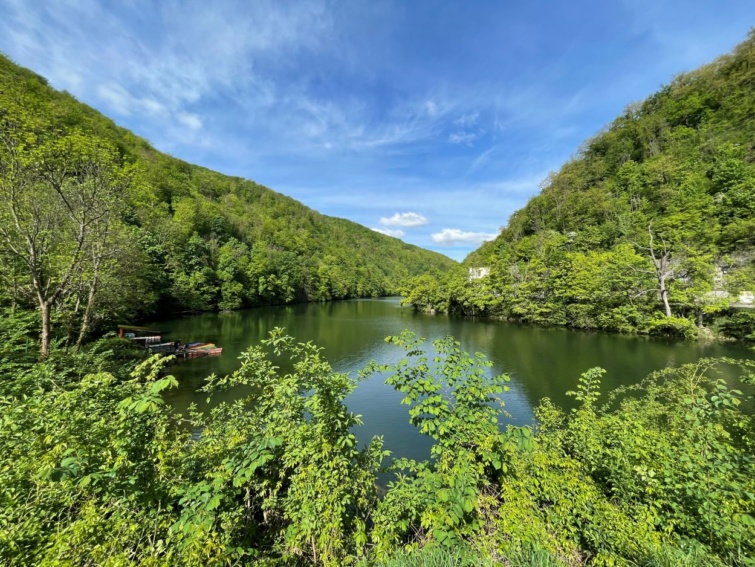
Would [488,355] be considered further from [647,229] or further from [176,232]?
[176,232]

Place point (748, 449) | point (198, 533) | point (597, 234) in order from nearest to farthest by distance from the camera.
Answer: point (198, 533) → point (748, 449) → point (597, 234)

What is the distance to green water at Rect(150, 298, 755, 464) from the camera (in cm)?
1136

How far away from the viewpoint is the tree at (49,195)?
8.08m

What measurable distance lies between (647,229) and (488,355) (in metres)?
25.4

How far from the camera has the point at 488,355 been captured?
63.8 feet

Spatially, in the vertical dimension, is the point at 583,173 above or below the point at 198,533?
above

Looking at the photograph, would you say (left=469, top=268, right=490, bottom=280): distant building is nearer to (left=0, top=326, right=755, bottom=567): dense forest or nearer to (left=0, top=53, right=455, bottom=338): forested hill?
(left=0, top=53, right=455, bottom=338): forested hill

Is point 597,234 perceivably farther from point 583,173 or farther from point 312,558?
point 312,558

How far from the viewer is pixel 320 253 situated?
9875cm

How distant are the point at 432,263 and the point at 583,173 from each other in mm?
104239

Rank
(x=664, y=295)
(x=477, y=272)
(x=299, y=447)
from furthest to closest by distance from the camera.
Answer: (x=477, y=272), (x=664, y=295), (x=299, y=447)

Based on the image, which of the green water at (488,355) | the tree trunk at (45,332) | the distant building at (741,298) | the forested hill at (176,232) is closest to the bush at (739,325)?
the distant building at (741,298)

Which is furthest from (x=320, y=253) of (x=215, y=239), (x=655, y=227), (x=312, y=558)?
(x=312, y=558)

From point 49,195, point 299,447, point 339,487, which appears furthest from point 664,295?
point 49,195
